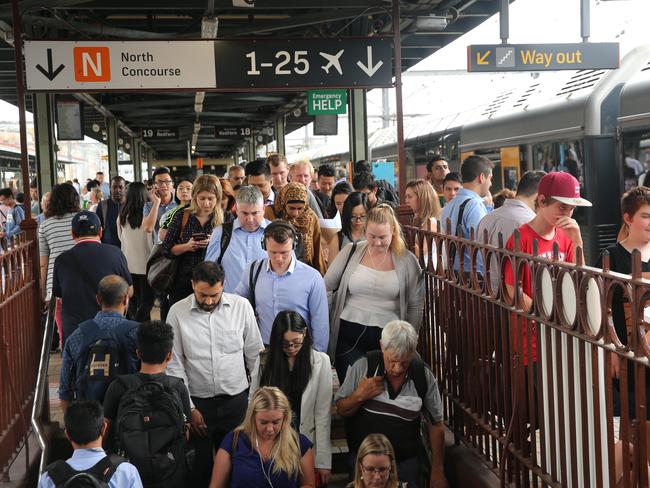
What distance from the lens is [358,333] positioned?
529 centimetres

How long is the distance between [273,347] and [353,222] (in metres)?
1.70

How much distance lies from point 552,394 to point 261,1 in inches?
285

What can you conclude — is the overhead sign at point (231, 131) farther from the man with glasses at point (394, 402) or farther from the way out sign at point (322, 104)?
the man with glasses at point (394, 402)

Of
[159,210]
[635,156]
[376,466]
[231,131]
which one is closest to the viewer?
[376,466]

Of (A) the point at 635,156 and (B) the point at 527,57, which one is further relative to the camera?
(B) the point at 527,57

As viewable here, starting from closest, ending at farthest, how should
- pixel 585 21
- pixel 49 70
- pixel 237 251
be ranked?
pixel 237 251 → pixel 49 70 → pixel 585 21

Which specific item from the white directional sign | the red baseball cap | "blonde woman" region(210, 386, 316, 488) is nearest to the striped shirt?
the white directional sign

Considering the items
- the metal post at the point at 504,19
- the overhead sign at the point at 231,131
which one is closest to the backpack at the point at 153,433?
the metal post at the point at 504,19

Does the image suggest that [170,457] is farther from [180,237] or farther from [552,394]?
[180,237]

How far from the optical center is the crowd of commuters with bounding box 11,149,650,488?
4.07 metres

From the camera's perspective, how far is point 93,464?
11.8 feet

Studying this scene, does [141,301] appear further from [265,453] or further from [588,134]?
[588,134]

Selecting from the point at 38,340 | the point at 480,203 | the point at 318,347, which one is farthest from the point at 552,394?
the point at 38,340

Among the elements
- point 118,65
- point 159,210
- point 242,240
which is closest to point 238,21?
point 159,210
